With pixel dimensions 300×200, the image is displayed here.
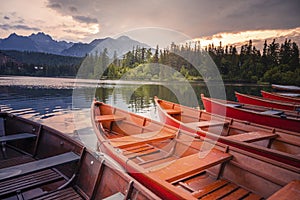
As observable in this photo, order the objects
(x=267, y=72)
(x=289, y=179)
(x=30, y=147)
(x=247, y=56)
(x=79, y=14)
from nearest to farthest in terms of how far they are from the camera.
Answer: (x=289, y=179) → (x=30, y=147) → (x=79, y=14) → (x=267, y=72) → (x=247, y=56)

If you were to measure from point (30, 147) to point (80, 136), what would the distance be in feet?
13.2

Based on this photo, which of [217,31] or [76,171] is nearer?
[76,171]

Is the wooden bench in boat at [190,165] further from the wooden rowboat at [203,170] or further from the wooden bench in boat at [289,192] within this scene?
the wooden bench in boat at [289,192]

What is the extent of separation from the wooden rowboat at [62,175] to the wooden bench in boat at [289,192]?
1416 millimetres

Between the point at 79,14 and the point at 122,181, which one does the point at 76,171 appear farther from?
the point at 79,14

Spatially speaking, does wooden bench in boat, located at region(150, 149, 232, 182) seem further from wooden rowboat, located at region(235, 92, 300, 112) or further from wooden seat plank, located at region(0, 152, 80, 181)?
wooden rowboat, located at region(235, 92, 300, 112)

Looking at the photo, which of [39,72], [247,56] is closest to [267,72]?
[247,56]

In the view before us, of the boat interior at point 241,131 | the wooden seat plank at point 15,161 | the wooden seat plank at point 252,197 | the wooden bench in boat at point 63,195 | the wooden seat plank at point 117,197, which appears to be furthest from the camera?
the boat interior at point 241,131

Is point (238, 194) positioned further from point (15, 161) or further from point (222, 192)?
point (15, 161)

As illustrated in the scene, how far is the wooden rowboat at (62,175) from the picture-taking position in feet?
8.26

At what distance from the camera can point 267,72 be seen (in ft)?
169

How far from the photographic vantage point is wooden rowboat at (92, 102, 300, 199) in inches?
101

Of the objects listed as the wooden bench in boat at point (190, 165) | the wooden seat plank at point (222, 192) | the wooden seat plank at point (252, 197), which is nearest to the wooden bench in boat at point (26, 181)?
the wooden bench in boat at point (190, 165)

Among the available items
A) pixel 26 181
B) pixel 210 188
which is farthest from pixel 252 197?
pixel 26 181
